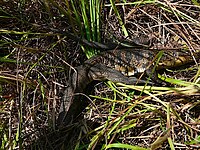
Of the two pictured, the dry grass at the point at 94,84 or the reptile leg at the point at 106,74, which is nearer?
the dry grass at the point at 94,84

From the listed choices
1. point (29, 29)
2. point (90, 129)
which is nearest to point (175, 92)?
point (90, 129)

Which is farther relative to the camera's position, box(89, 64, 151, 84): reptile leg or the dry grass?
box(89, 64, 151, 84): reptile leg

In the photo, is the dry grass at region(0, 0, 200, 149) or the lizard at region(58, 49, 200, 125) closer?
the dry grass at region(0, 0, 200, 149)

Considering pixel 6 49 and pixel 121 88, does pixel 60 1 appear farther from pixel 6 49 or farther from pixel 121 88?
pixel 121 88
